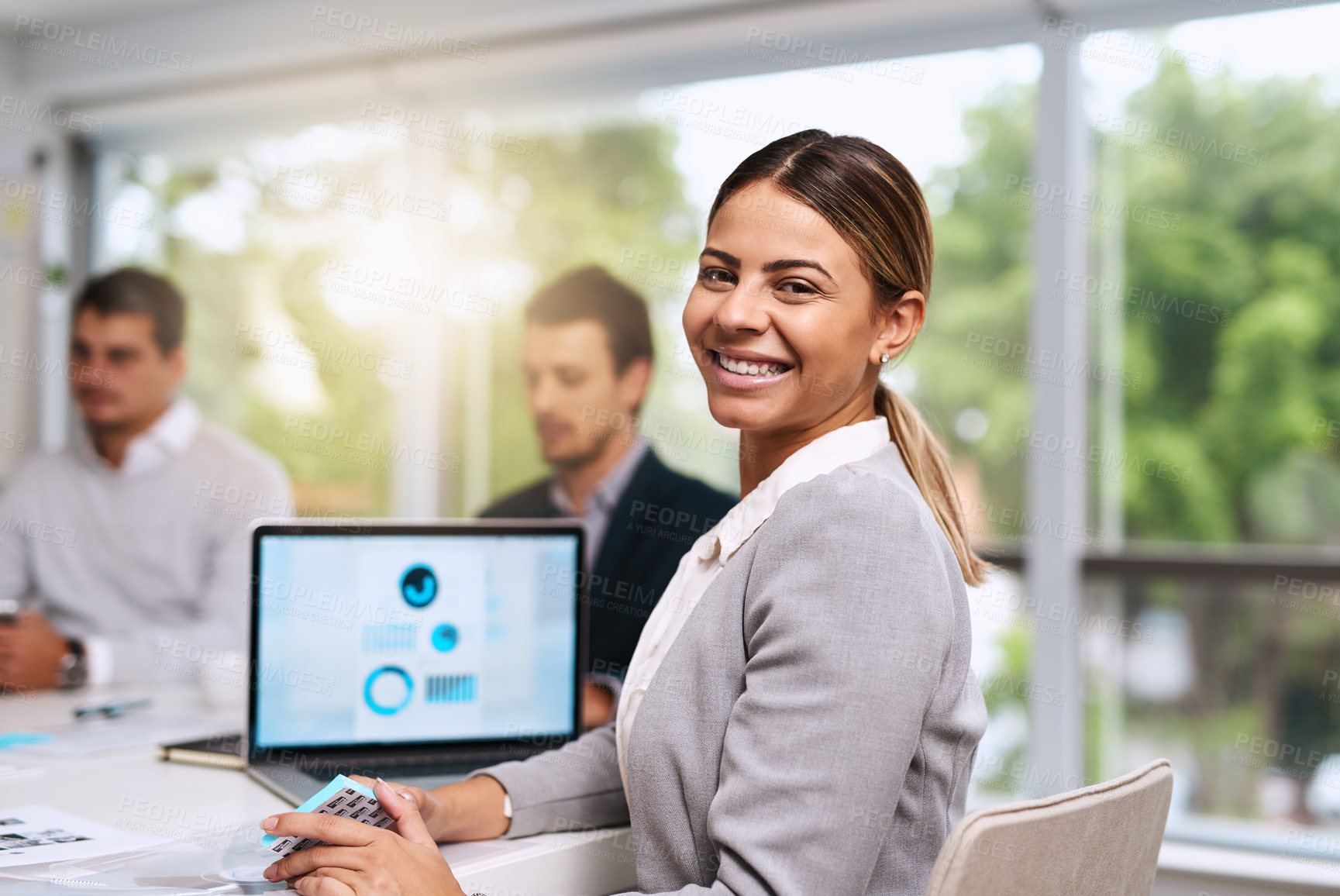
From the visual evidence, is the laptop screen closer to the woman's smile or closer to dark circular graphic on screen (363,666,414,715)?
dark circular graphic on screen (363,666,414,715)

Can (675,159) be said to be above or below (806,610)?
above

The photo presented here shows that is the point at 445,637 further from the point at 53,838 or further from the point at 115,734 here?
the point at 115,734

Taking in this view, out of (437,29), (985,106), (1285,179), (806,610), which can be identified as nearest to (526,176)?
(437,29)

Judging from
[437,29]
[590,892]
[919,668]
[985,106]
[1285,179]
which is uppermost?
[437,29]

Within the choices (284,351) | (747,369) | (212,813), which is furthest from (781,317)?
(284,351)

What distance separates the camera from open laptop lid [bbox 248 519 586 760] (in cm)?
146

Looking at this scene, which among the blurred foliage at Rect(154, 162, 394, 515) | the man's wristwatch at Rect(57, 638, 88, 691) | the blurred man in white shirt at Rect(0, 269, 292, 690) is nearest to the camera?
the man's wristwatch at Rect(57, 638, 88, 691)

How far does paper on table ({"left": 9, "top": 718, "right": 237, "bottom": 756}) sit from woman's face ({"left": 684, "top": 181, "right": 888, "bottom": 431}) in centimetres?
110

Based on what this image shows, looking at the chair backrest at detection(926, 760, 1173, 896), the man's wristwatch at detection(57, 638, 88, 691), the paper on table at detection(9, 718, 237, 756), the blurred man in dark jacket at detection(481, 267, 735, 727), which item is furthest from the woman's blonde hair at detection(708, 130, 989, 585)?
the man's wristwatch at detection(57, 638, 88, 691)

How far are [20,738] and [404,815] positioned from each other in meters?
0.95

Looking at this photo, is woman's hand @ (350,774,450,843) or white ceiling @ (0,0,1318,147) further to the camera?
white ceiling @ (0,0,1318,147)

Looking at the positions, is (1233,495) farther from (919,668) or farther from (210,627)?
(210,627)

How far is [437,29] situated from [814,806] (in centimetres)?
316

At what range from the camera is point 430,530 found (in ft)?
4.97
